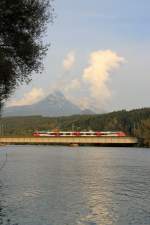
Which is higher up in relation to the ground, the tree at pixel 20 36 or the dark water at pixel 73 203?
the tree at pixel 20 36

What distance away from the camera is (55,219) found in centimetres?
3075

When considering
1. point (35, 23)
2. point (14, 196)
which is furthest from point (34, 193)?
point (35, 23)

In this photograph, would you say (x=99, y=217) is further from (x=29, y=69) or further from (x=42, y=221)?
(x=29, y=69)

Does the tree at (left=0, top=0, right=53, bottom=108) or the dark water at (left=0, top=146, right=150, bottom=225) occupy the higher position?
the tree at (left=0, top=0, right=53, bottom=108)

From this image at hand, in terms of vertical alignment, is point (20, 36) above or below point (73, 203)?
above

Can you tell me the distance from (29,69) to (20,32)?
3940 mm

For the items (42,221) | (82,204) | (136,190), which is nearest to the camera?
(42,221)

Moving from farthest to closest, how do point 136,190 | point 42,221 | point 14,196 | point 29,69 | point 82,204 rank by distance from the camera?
point 136,190, point 14,196, point 82,204, point 29,69, point 42,221

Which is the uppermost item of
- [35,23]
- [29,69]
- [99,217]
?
[35,23]

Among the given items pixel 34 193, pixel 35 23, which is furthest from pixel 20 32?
pixel 34 193

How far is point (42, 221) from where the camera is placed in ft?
98.2

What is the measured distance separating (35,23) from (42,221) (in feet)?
40.5

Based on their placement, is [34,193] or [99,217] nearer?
[99,217]

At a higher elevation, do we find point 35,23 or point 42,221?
point 35,23
